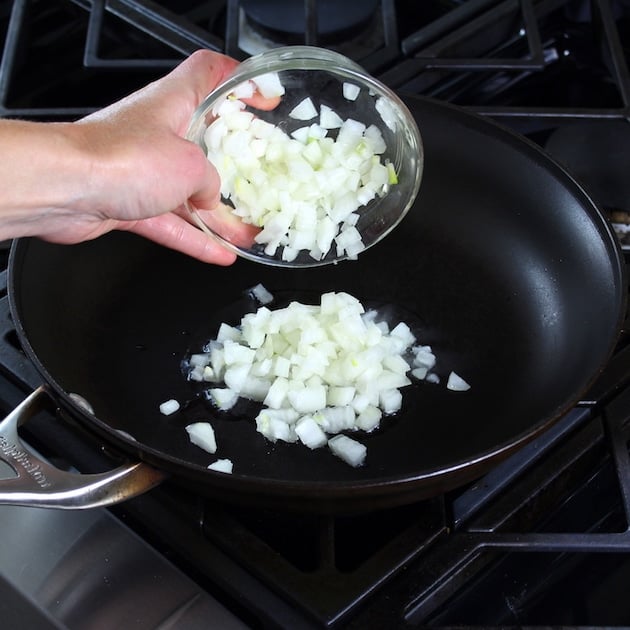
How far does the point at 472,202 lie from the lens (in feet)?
3.98

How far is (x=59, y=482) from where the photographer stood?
80 centimetres

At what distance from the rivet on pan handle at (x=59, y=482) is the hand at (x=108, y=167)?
0.22 meters

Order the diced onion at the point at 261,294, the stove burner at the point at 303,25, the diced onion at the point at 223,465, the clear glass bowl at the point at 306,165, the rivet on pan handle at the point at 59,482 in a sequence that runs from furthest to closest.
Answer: the stove burner at the point at 303,25, the diced onion at the point at 261,294, the clear glass bowl at the point at 306,165, the diced onion at the point at 223,465, the rivet on pan handle at the point at 59,482

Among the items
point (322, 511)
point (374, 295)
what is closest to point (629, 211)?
point (374, 295)

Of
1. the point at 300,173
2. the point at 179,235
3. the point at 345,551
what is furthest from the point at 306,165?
the point at 345,551

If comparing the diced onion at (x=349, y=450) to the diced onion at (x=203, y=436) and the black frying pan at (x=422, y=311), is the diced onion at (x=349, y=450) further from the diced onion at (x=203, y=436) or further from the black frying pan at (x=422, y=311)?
the diced onion at (x=203, y=436)

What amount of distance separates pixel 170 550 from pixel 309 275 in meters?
0.43

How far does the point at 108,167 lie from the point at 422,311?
47 centimetres

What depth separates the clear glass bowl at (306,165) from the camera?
40.6 inches

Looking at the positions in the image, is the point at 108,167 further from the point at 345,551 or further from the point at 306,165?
the point at 345,551

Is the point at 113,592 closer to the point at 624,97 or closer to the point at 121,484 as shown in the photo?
the point at 121,484

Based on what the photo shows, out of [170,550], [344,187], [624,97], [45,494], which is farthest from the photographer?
[624,97]

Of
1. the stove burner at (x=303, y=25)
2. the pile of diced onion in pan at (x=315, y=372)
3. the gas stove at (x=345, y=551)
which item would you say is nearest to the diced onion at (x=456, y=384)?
the pile of diced onion in pan at (x=315, y=372)

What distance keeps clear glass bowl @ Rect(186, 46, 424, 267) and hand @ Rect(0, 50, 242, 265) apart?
5cm
